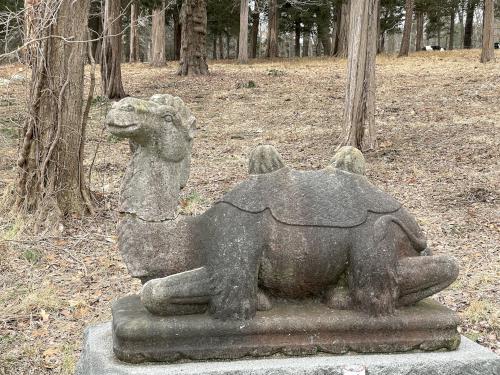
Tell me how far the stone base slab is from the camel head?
84 cm

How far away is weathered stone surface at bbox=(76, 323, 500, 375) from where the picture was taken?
2848mm

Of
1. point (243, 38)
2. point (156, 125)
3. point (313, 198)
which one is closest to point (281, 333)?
point (313, 198)

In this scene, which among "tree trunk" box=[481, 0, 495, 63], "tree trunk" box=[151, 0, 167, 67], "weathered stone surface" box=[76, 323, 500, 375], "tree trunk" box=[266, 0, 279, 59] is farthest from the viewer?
"tree trunk" box=[266, 0, 279, 59]

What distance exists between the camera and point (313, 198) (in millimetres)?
3141

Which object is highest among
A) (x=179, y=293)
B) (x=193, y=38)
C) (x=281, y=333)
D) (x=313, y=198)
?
(x=193, y=38)

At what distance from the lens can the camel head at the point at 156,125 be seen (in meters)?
3.02

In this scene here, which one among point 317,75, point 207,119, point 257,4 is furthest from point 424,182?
point 257,4

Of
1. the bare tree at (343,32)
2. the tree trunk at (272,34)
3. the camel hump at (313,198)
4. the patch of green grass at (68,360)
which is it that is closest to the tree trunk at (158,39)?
the tree trunk at (272,34)

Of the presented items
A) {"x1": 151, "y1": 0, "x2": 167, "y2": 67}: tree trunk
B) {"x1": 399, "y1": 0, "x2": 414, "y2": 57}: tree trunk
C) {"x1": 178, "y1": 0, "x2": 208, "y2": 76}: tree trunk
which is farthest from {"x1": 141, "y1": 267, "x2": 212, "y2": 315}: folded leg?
{"x1": 399, "y1": 0, "x2": 414, "y2": 57}: tree trunk

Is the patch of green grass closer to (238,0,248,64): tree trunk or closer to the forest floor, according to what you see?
the forest floor

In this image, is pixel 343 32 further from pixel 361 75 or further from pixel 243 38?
pixel 361 75

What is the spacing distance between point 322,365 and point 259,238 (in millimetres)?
669

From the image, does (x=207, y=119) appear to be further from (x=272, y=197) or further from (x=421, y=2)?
(x=421, y=2)

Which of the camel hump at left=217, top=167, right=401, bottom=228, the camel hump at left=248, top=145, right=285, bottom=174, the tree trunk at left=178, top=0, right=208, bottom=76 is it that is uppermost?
the tree trunk at left=178, top=0, right=208, bottom=76
